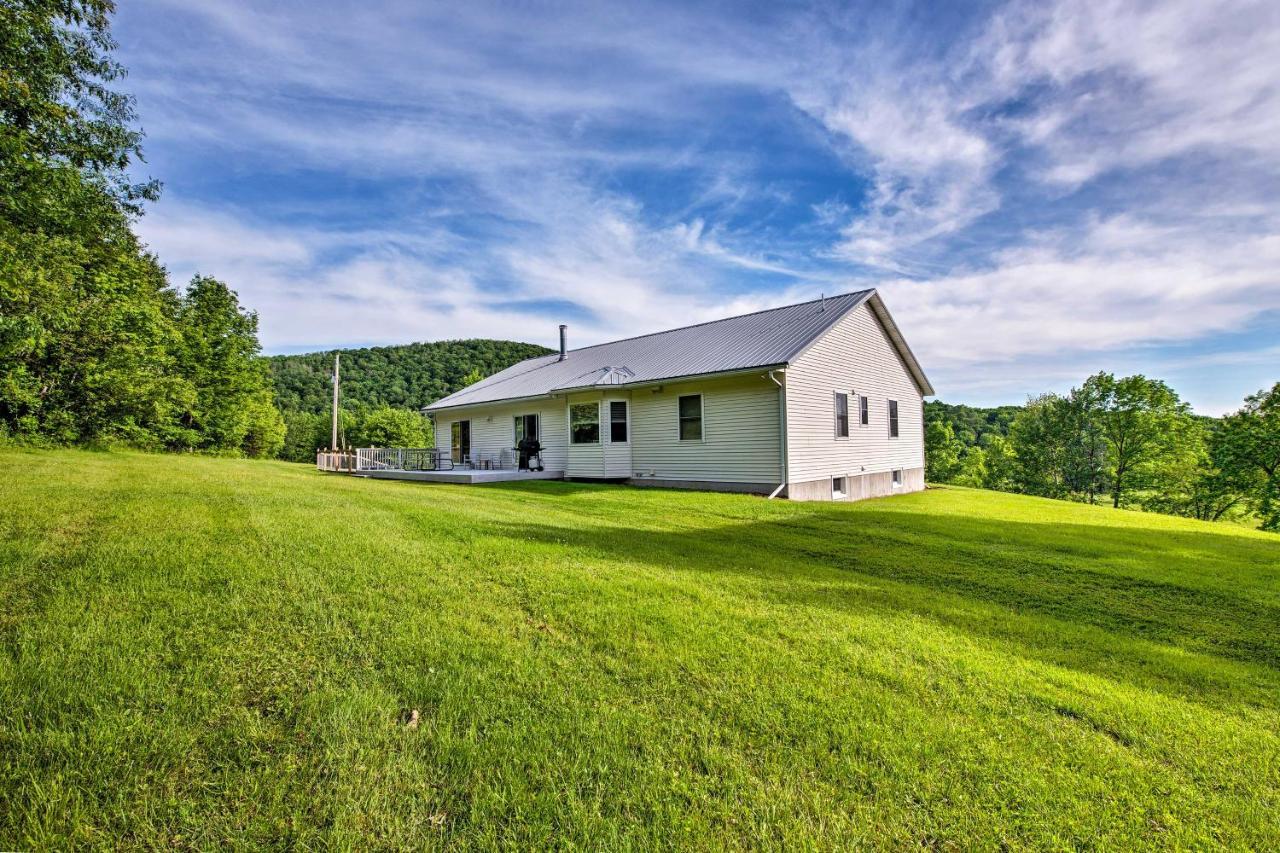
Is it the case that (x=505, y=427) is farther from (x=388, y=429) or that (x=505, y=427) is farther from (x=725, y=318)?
(x=388, y=429)

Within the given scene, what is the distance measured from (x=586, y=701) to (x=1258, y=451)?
130ft

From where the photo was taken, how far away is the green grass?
2008 mm

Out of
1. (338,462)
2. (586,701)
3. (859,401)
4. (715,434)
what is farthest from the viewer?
(338,462)

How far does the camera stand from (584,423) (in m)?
17.2

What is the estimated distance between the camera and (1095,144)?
1272cm

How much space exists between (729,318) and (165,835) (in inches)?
755

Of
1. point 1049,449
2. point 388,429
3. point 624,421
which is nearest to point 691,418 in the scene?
point 624,421

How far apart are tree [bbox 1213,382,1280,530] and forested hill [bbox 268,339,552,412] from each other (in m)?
47.2

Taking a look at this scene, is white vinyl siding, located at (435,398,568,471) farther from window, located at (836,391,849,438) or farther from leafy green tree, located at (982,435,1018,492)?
leafy green tree, located at (982,435,1018,492)

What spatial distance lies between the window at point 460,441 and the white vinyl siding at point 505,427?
272 millimetres

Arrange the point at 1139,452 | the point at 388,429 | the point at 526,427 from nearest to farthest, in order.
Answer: the point at 526,427 < the point at 1139,452 < the point at 388,429

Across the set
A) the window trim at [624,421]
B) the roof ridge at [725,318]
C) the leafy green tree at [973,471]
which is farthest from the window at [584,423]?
the leafy green tree at [973,471]

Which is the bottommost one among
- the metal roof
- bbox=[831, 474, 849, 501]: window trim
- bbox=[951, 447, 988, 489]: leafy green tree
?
bbox=[951, 447, 988, 489]: leafy green tree

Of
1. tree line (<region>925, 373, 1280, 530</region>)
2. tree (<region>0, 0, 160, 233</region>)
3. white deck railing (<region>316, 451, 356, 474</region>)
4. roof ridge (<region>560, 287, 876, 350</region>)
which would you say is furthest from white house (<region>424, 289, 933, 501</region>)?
tree line (<region>925, 373, 1280, 530</region>)
